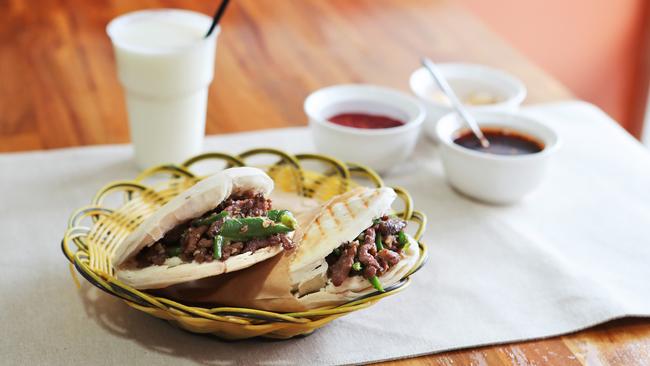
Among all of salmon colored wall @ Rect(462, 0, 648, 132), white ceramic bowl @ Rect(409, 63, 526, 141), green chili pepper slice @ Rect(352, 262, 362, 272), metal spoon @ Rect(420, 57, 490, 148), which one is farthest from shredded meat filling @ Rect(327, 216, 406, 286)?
salmon colored wall @ Rect(462, 0, 648, 132)

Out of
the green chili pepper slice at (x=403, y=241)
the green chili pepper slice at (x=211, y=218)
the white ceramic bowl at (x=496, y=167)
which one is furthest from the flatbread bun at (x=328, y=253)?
the white ceramic bowl at (x=496, y=167)

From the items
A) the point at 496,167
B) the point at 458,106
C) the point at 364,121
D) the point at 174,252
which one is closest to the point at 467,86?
the point at 458,106

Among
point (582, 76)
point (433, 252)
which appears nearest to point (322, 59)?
point (433, 252)

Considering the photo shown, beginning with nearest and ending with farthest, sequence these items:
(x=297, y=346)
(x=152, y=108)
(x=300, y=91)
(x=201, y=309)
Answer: (x=201, y=309) < (x=297, y=346) < (x=152, y=108) < (x=300, y=91)

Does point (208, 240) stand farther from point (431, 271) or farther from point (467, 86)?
point (467, 86)

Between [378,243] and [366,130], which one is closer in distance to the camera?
[378,243]

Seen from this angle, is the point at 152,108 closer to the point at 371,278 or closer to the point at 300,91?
the point at 300,91

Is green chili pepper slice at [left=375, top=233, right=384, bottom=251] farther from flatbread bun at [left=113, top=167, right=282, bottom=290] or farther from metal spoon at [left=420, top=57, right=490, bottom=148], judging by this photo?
metal spoon at [left=420, top=57, right=490, bottom=148]
